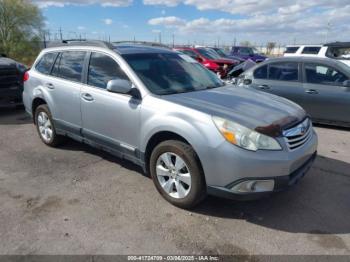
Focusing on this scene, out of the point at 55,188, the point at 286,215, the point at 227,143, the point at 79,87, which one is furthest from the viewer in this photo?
the point at 79,87

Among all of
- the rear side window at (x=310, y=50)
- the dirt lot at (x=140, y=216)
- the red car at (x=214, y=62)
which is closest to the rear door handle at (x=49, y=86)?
the dirt lot at (x=140, y=216)

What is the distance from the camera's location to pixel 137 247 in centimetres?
281

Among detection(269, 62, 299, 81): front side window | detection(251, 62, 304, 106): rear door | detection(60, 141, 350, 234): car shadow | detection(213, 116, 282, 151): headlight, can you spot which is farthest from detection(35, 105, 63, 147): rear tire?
detection(269, 62, 299, 81): front side window

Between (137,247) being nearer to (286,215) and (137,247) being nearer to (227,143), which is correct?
(227,143)

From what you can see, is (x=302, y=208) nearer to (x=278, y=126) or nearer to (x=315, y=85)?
(x=278, y=126)

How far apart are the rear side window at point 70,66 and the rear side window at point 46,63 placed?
175mm

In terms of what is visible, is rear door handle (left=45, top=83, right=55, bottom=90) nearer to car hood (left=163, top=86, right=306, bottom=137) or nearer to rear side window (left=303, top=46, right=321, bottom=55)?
car hood (left=163, top=86, right=306, bottom=137)

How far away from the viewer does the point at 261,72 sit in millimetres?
7551

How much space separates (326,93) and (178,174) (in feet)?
15.4

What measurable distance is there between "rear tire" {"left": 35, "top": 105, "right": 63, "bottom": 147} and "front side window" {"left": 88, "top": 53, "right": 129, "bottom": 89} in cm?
135

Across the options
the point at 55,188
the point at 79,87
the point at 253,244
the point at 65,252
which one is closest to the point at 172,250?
the point at 253,244

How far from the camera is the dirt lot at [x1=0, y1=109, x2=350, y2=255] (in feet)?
9.32

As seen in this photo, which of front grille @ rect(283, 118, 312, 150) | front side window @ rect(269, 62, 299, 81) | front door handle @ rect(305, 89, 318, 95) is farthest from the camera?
front side window @ rect(269, 62, 299, 81)

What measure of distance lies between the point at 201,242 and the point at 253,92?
2.19 meters
